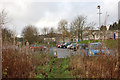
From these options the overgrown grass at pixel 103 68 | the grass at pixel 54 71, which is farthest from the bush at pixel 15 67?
the overgrown grass at pixel 103 68

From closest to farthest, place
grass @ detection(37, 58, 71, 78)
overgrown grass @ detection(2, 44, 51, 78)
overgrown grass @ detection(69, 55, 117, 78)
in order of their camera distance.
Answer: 1. overgrown grass @ detection(69, 55, 117, 78)
2. overgrown grass @ detection(2, 44, 51, 78)
3. grass @ detection(37, 58, 71, 78)

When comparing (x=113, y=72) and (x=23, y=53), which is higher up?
(x=23, y=53)

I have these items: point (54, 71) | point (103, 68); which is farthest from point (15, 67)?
point (103, 68)

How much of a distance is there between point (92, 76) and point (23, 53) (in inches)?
90.0

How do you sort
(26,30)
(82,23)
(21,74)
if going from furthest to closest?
(82,23) → (26,30) → (21,74)

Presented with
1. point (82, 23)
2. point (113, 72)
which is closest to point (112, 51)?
point (113, 72)

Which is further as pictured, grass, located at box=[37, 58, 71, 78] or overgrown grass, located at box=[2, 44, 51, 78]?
grass, located at box=[37, 58, 71, 78]

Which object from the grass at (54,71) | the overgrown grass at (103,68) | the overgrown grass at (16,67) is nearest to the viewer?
the overgrown grass at (103,68)

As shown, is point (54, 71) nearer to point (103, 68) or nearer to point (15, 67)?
point (15, 67)

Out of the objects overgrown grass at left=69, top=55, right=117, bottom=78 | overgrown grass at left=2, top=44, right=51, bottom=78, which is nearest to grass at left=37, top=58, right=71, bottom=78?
overgrown grass at left=2, top=44, right=51, bottom=78

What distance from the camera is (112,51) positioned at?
3.04 m

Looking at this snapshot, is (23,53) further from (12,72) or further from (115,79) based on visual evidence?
(115,79)

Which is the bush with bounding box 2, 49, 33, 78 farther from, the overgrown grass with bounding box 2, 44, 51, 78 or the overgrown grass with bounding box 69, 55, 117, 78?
the overgrown grass with bounding box 69, 55, 117, 78

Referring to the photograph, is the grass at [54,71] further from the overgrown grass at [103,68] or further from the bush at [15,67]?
the overgrown grass at [103,68]
